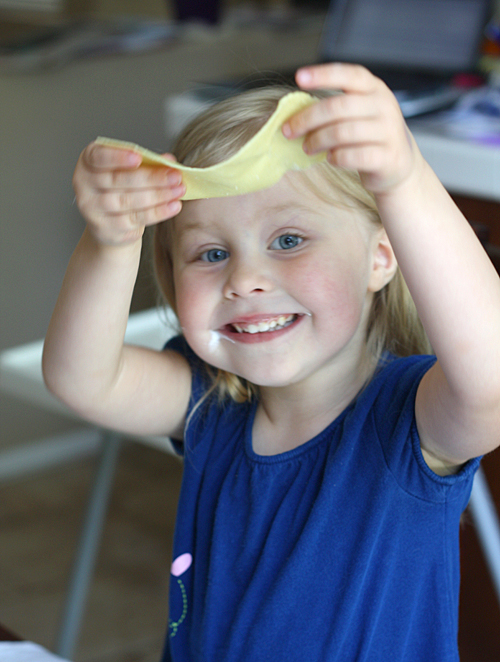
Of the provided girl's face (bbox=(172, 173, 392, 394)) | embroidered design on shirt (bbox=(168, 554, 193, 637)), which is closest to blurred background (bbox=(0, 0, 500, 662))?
embroidered design on shirt (bbox=(168, 554, 193, 637))

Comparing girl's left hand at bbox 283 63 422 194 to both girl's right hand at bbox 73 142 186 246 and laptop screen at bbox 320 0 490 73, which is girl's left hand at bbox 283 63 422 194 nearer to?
girl's right hand at bbox 73 142 186 246

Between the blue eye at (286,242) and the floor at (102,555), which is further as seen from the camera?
the floor at (102,555)

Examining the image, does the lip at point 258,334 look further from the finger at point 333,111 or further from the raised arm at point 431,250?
the finger at point 333,111

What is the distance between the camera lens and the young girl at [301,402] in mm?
585

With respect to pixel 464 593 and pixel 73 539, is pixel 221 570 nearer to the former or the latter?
pixel 464 593

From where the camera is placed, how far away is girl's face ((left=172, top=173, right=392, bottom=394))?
63cm

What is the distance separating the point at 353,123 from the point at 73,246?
1.83 metres

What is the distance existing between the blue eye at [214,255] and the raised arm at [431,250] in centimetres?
A: 19

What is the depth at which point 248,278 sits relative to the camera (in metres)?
0.62

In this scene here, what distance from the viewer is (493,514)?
998 mm

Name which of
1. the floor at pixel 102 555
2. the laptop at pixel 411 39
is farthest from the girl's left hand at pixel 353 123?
the floor at pixel 102 555

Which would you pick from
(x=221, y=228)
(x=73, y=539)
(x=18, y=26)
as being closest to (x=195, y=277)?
(x=221, y=228)

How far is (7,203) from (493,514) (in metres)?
1.49

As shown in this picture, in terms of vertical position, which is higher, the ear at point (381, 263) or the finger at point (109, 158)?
the finger at point (109, 158)
